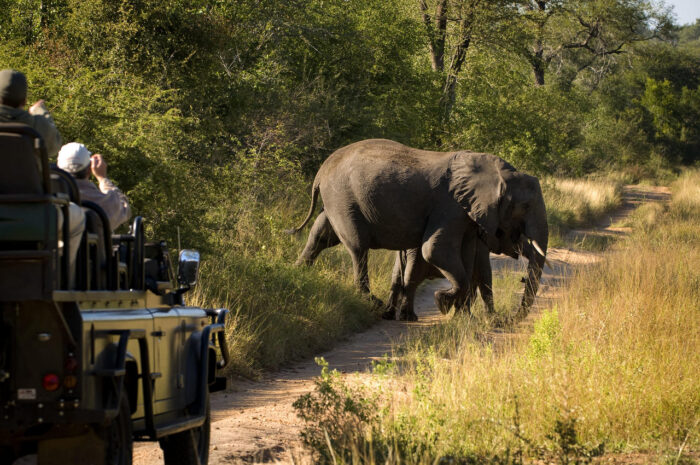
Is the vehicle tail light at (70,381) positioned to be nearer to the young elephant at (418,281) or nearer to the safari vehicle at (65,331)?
the safari vehicle at (65,331)

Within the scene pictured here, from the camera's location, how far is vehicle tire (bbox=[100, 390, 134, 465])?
4516 millimetres

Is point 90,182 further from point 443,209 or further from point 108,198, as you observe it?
point 443,209

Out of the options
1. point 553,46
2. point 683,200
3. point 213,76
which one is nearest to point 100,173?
point 213,76

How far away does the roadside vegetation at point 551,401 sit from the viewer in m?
6.11

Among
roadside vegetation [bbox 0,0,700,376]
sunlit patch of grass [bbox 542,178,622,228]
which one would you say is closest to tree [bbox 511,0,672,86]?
sunlit patch of grass [bbox 542,178,622,228]

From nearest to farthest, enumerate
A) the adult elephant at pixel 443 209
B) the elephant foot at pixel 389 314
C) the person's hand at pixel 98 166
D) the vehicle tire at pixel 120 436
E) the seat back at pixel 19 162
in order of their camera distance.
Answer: the seat back at pixel 19 162, the vehicle tire at pixel 120 436, the person's hand at pixel 98 166, the adult elephant at pixel 443 209, the elephant foot at pixel 389 314

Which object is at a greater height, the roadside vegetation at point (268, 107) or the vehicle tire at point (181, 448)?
the roadside vegetation at point (268, 107)

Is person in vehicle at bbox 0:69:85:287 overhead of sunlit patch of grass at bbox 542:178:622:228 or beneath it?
overhead

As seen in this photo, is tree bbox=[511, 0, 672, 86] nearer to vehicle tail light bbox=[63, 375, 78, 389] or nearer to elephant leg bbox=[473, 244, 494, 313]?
elephant leg bbox=[473, 244, 494, 313]

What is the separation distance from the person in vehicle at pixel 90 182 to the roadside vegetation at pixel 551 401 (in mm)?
1774

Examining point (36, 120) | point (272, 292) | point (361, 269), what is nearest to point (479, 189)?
point (361, 269)

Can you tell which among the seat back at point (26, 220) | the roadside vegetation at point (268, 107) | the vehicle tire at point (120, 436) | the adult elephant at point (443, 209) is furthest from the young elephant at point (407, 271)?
the seat back at point (26, 220)

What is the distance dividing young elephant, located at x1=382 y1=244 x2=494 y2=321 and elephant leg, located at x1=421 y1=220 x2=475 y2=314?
0.33 m

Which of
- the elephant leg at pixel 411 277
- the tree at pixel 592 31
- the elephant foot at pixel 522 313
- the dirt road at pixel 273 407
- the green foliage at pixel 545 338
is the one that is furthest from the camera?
the tree at pixel 592 31
